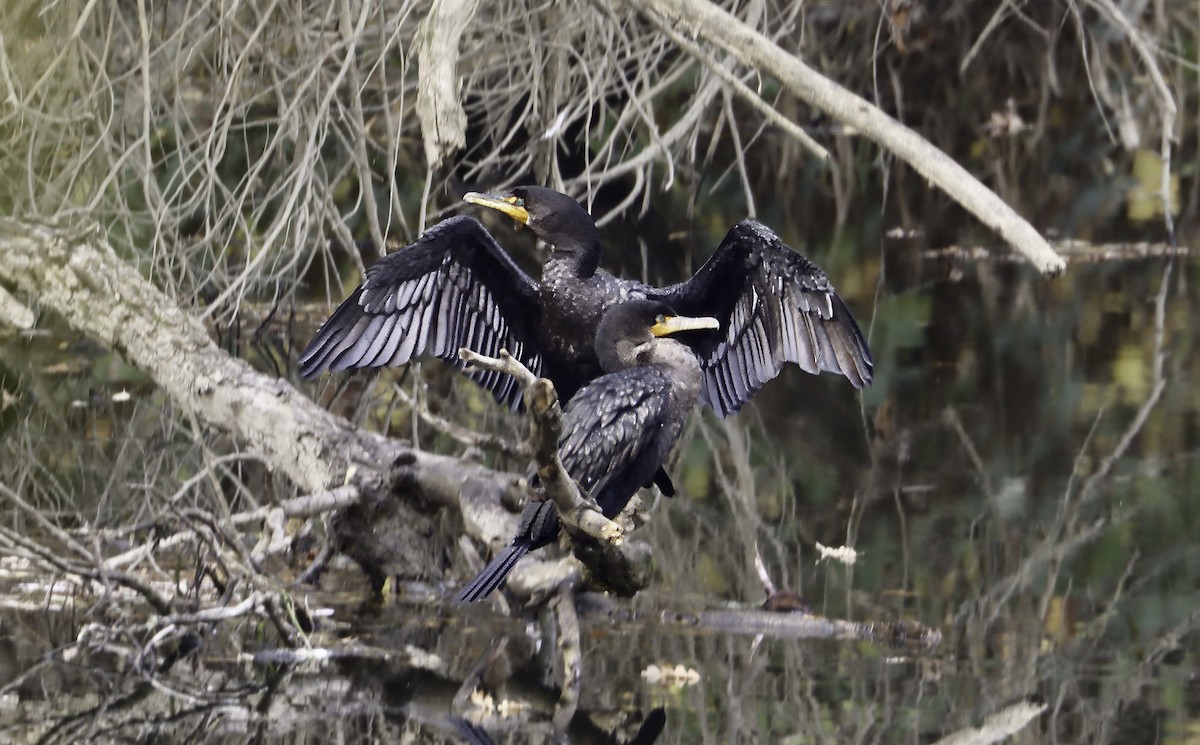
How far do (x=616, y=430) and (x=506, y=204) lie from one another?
2.60 feet

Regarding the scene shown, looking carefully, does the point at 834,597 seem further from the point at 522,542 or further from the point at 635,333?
the point at 522,542

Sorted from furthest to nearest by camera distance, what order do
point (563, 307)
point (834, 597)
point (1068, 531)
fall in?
point (1068, 531)
point (834, 597)
point (563, 307)

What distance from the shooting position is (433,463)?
13.4 feet

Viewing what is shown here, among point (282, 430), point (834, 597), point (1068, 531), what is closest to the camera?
point (834, 597)

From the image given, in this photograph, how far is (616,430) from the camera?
317 cm

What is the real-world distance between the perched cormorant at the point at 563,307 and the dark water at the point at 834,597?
1.87 ft

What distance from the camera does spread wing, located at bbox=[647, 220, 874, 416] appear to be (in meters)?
3.55

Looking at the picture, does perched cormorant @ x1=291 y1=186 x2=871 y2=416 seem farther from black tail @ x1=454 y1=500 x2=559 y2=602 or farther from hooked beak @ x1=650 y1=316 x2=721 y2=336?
black tail @ x1=454 y1=500 x2=559 y2=602

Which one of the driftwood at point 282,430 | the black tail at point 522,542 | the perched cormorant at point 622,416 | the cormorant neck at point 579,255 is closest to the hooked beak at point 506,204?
the cormorant neck at point 579,255

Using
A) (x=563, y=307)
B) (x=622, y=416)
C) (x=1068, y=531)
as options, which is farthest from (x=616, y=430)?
(x=1068, y=531)

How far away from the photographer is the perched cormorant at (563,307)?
3576 mm

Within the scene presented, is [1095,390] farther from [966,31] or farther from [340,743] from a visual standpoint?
[966,31]

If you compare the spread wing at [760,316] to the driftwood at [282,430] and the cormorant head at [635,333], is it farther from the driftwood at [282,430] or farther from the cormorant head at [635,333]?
the driftwood at [282,430]

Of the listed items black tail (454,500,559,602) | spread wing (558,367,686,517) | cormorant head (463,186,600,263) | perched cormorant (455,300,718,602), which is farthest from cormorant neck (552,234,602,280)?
black tail (454,500,559,602)
